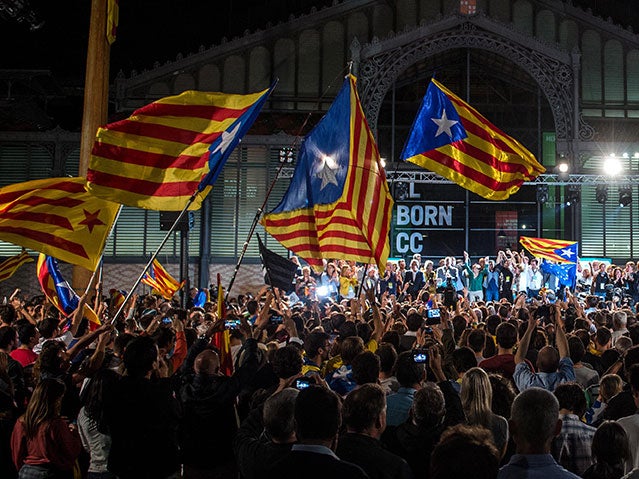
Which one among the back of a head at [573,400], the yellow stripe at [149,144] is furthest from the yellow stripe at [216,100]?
the back of a head at [573,400]

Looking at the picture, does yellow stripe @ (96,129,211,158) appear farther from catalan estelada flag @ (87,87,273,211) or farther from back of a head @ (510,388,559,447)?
back of a head @ (510,388,559,447)

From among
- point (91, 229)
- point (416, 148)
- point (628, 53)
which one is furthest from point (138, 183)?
point (628, 53)

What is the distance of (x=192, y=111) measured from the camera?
8180 millimetres

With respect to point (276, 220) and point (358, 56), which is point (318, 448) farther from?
point (358, 56)

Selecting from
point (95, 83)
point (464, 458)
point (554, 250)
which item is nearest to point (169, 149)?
point (464, 458)

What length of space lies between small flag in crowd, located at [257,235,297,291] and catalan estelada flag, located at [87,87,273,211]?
1878 mm

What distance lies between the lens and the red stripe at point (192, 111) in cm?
805

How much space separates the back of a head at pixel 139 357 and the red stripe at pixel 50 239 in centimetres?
340

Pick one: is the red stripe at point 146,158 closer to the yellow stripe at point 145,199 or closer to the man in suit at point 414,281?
the yellow stripe at point 145,199

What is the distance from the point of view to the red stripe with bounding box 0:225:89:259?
317 inches

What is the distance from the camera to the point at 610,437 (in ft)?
13.0

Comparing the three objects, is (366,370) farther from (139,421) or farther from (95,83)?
(95,83)

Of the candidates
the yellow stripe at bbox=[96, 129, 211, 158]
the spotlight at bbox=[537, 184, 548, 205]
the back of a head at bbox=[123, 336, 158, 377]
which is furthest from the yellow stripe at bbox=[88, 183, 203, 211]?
the spotlight at bbox=[537, 184, 548, 205]

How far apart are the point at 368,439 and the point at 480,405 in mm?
1235
